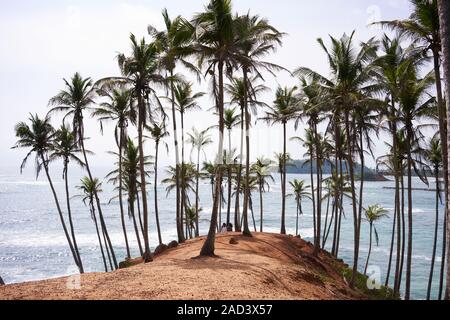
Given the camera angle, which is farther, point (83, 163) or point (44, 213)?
point (44, 213)

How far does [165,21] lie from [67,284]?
638 inches

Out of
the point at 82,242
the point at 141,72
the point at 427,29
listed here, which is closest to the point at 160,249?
the point at 141,72

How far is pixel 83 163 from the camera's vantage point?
26406 millimetres

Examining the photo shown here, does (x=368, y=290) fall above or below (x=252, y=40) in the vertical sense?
below

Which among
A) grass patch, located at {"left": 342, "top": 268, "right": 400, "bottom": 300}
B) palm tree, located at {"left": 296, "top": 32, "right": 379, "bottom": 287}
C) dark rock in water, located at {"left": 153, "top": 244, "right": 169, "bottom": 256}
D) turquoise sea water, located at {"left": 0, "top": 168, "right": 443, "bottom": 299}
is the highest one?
palm tree, located at {"left": 296, "top": 32, "right": 379, "bottom": 287}

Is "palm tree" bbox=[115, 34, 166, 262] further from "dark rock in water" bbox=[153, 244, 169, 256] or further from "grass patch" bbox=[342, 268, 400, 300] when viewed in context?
"grass patch" bbox=[342, 268, 400, 300]

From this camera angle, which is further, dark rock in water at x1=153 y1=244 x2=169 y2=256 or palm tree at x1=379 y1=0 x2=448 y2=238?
dark rock in water at x1=153 y1=244 x2=169 y2=256

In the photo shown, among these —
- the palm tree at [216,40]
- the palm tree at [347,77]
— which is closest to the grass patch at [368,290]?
the palm tree at [347,77]

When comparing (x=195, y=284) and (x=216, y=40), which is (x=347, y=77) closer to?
(x=216, y=40)

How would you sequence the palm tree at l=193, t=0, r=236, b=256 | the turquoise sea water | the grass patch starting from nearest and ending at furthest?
the palm tree at l=193, t=0, r=236, b=256 < the grass patch < the turquoise sea water

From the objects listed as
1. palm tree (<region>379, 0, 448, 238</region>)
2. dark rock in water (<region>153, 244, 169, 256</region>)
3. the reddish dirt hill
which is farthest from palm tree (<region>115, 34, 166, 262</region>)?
palm tree (<region>379, 0, 448, 238</region>)

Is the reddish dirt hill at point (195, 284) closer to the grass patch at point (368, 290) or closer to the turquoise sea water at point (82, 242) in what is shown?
the grass patch at point (368, 290)
